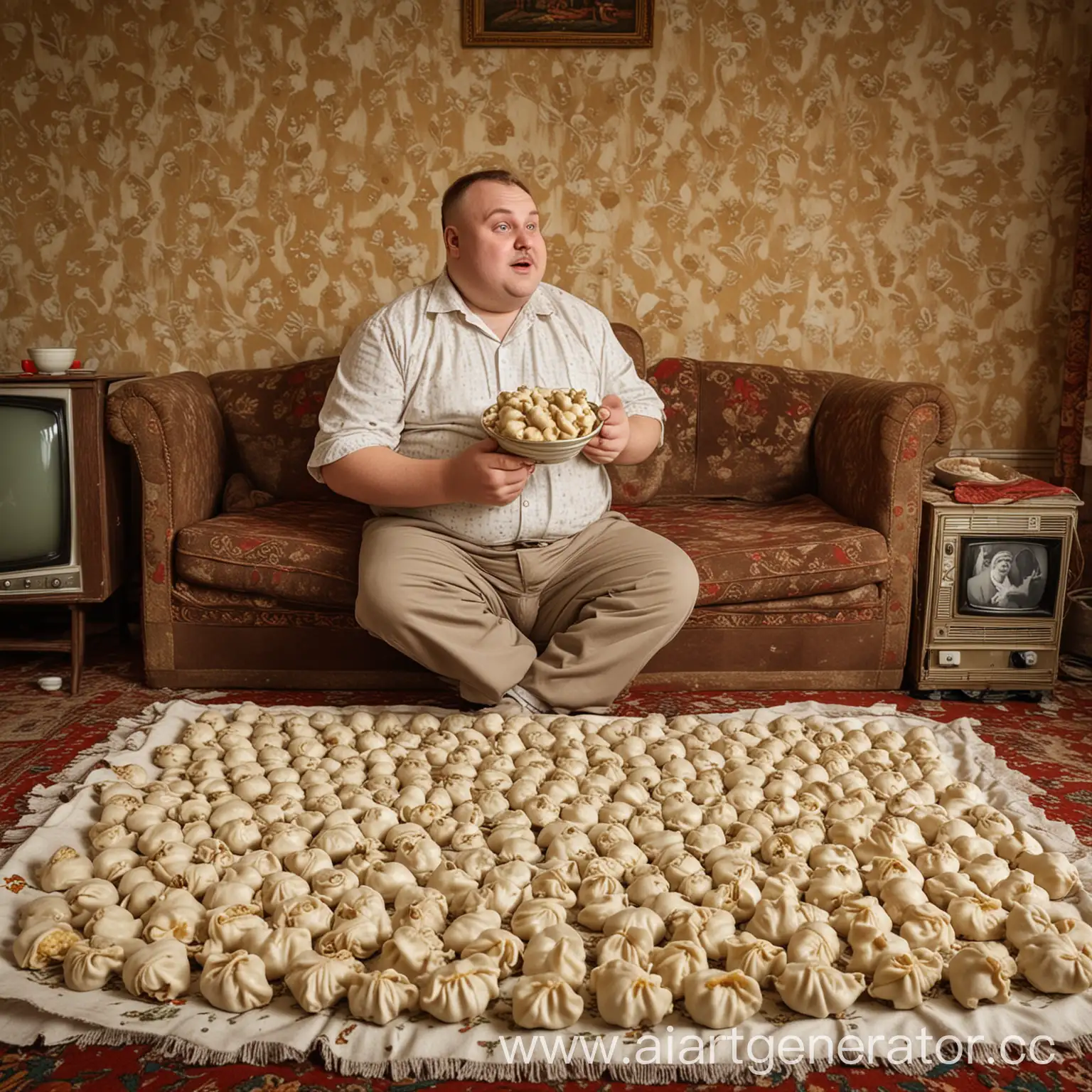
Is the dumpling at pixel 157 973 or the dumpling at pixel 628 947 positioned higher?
the dumpling at pixel 628 947

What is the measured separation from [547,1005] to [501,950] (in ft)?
0.39

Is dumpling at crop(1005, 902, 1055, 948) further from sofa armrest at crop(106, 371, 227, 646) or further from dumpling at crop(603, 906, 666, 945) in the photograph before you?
sofa armrest at crop(106, 371, 227, 646)

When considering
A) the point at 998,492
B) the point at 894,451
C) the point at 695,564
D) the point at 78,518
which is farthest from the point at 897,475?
the point at 78,518

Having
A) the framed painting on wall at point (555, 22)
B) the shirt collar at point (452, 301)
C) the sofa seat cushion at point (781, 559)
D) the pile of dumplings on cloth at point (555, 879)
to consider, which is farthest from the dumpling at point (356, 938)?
the framed painting on wall at point (555, 22)

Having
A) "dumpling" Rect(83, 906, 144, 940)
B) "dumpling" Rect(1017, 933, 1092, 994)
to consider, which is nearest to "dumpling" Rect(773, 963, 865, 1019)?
"dumpling" Rect(1017, 933, 1092, 994)

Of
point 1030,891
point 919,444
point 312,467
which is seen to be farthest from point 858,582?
point 312,467

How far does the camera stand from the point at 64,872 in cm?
157

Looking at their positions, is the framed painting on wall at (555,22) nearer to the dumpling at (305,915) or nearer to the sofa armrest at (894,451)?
the sofa armrest at (894,451)

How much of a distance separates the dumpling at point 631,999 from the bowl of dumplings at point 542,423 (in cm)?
107

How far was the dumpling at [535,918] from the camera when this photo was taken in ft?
4.73

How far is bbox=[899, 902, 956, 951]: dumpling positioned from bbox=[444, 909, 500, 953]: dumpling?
54cm

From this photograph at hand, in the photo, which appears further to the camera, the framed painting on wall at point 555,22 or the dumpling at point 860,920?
the framed painting on wall at point 555,22

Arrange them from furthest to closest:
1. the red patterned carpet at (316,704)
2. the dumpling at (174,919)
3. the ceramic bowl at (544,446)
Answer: the ceramic bowl at (544,446) < the dumpling at (174,919) < the red patterned carpet at (316,704)

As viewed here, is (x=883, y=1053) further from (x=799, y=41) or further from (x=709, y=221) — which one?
(x=799, y=41)
